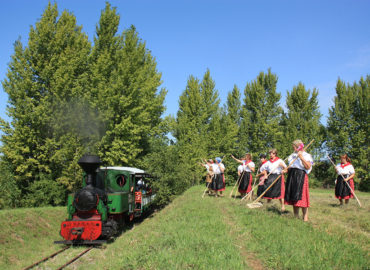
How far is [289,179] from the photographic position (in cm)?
820

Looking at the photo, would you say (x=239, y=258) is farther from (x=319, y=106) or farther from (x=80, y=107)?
(x=319, y=106)

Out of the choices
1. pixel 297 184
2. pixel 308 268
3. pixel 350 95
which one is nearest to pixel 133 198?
pixel 297 184

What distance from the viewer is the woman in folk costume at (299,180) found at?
7.73 meters

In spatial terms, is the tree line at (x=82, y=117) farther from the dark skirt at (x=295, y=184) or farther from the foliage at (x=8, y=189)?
the dark skirt at (x=295, y=184)

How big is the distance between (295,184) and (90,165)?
21.2 ft

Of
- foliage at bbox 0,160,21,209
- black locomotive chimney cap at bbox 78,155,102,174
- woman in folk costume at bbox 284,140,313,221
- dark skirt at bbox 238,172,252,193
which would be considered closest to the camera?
woman in folk costume at bbox 284,140,313,221

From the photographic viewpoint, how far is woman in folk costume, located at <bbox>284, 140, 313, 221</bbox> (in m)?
7.73

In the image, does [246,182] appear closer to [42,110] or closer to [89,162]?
[89,162]

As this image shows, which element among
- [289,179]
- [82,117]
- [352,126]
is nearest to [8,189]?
[82,117]

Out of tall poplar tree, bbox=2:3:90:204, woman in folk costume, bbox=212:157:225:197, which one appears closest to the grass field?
woman in folk costume, bbox=212:157:225:197

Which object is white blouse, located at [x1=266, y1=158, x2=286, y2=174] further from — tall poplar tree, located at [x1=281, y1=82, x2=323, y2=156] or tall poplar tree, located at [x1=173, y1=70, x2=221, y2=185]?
tall poplar tree, located at [x1=281, y1=82, x2=323, y2=156]

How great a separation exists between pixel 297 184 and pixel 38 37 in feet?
67.8

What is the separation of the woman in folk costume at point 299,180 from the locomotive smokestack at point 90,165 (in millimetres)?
6098

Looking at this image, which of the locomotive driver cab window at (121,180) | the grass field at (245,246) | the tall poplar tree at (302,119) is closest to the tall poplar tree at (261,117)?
the tall poplar tree at (302,119)
